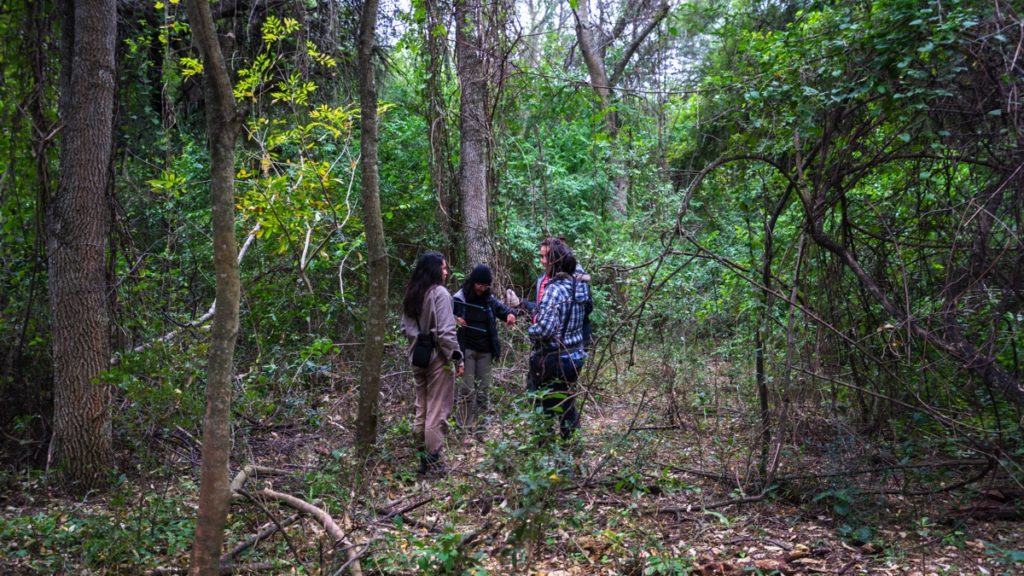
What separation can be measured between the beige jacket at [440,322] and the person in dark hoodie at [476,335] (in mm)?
662

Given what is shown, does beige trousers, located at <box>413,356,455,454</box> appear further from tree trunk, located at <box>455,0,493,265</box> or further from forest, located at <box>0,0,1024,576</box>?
tree trunk, located at <box>455,0,493,265</box>

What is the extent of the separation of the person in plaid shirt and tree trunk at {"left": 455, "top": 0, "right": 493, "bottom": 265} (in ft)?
9.49

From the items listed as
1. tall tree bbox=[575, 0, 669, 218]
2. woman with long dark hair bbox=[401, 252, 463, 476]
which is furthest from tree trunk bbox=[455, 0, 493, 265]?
tall tree bbox=[575, 0, 669, 218]

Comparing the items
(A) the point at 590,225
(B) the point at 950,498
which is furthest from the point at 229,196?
(A) the point at 590,225

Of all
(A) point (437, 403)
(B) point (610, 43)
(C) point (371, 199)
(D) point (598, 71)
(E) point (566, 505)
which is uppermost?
(B) point (610, 43)

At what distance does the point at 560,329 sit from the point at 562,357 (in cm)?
24

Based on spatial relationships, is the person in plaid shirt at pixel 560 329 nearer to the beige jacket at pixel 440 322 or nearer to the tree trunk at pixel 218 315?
the beige jacket at pixel 440 322

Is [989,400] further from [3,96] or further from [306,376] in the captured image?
[3,96]

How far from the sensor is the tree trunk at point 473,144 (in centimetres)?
802

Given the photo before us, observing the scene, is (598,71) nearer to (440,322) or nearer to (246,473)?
(440,322)

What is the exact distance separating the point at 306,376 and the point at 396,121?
5.26m

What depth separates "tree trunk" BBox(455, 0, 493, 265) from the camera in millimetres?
8023

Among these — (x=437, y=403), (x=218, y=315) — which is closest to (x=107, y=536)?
(x=218, y=315)

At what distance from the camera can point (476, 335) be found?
641cm
